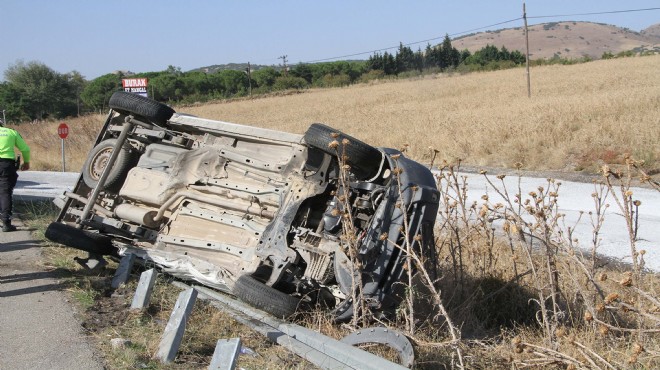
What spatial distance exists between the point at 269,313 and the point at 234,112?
41.5 m

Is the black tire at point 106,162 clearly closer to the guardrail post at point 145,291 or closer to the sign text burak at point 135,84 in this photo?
the guardrail post at point 145,291

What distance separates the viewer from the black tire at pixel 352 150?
4.87 m

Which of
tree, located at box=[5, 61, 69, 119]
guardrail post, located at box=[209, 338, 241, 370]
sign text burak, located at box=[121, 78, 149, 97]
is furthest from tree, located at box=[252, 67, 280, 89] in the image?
guardrail post, located at box=[209, 338, 241, 370]

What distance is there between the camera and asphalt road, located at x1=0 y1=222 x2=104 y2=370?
432 centimetres

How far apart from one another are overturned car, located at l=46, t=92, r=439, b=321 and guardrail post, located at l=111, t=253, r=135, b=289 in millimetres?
88

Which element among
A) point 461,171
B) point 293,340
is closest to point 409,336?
point 293,340

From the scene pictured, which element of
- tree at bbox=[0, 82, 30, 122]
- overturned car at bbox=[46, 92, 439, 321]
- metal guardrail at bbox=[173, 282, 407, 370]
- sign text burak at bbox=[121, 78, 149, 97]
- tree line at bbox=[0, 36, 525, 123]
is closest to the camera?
metal guardrail at bbox=[173, 282, 407, 370]

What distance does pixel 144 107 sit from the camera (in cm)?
678

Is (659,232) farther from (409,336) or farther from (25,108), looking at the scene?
(25,108)

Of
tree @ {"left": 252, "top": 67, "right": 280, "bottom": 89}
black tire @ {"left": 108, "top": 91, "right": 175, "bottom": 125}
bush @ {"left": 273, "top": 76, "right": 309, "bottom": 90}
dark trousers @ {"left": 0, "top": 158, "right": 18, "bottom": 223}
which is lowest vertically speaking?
dark trousers @ {"left": 0, "top": 158, "right": 18, "bottom": 223}

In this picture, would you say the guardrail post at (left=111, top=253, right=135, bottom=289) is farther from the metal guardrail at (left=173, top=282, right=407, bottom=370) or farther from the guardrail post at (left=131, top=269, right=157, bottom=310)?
the metal guardrail at (left=173, top=282, right=407, bottom=370)

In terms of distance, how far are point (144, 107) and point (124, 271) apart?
5.94 feet

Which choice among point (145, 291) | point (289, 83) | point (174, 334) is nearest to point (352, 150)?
point (174, 334)

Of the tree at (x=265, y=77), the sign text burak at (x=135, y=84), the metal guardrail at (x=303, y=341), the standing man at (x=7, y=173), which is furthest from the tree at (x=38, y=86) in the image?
the metal guardrail at (x=303, y=341)
